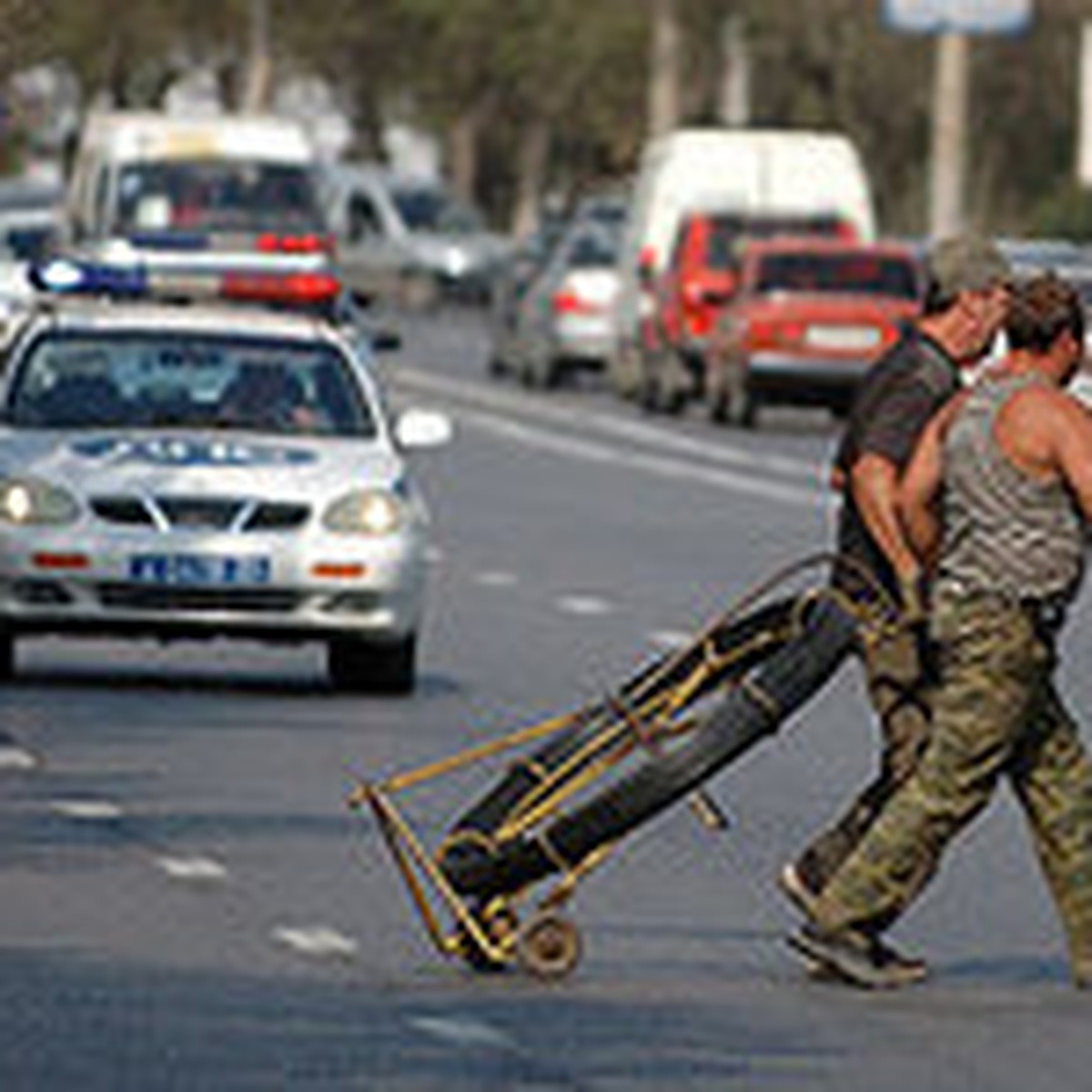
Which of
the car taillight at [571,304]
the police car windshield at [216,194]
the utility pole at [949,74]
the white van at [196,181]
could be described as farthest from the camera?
the utility pole at [949,74]

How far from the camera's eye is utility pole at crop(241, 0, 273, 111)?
111562 millimetres

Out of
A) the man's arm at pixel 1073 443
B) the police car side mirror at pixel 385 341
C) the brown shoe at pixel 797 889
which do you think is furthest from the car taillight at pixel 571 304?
the man's arm at pixel 1073 443

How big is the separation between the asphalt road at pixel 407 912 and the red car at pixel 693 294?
23136 millimetres

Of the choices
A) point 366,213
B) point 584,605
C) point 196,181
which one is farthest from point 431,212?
point 584,605

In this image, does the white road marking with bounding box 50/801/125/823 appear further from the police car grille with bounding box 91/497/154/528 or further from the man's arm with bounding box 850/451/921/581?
the police car grille with bounding box 91/497/154/528

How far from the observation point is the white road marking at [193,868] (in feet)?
50.1

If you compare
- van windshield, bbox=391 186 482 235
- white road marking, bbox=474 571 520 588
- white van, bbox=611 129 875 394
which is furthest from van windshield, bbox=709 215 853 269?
van windshield, bbox=391 186 482 235

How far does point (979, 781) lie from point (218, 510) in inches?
349

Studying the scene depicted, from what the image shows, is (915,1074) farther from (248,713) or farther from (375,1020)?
(248,713)

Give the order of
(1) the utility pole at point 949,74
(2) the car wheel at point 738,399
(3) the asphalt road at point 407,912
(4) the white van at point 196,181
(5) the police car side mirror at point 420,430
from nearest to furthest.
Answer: (3) the asphalt road at point 407,912 → (5) the police car side mirror at point 420,430 → (4) the white van at point 196,181 → (2) the car wheel at point 738,399 → (1) the utility pole at point 949,74

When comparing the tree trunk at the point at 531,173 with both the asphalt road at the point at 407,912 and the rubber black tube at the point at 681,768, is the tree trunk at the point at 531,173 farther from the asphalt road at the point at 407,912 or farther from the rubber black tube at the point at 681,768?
the rubber black tube at the point at 681,768

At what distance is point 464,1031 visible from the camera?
12.0 metres

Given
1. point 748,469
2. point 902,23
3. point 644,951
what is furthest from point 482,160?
point 644,951

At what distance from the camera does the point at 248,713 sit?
2091 centimetres
